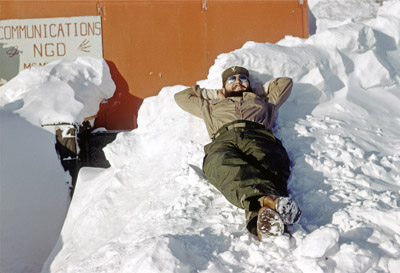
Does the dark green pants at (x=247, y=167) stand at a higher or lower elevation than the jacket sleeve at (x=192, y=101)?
lower

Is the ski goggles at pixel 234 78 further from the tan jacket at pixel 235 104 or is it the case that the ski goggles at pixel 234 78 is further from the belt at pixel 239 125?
the belt at pixel 239 125

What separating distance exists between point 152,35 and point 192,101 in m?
2.74

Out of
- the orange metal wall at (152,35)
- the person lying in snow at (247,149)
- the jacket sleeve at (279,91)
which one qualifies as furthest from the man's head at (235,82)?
the orange metal wall at (152,35)

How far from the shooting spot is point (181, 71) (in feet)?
18.2

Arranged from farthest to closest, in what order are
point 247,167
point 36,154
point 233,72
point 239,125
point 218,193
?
point 36,154
point 233,72
point 239,125
point 218,193
point 247,167

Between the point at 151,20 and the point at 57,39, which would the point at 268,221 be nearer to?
the point at 151,20

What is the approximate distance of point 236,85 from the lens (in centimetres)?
311

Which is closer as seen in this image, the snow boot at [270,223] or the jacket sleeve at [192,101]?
the snow boot at [270,223]

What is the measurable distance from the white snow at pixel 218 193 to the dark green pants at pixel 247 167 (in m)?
0.11

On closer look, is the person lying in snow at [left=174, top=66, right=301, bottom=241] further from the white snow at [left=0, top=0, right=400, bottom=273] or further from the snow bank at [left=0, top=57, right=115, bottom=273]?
the snow bank at [left=0, top=57, right=115, bottom=273]

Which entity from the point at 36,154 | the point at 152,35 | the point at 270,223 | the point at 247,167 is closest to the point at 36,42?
the point at 152,35

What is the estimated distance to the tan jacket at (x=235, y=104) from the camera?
286 cm

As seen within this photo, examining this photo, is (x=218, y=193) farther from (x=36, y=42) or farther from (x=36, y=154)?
(x=36, y=42)

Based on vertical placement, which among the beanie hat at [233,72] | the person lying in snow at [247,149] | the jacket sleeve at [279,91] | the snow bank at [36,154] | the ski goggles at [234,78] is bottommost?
the snow bank at [36,154]
